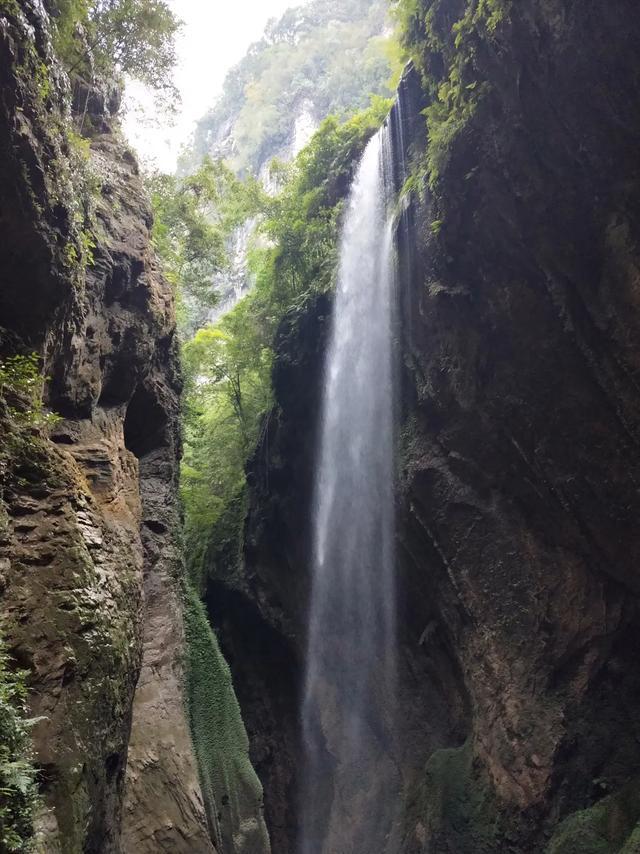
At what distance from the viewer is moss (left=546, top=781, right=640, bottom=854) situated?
7859 mm

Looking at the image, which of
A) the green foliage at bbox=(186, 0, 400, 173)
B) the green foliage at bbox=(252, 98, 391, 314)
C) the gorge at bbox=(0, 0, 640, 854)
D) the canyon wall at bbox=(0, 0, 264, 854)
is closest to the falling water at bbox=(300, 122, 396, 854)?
the gorge at bbox=(0, 0, 640, 854)

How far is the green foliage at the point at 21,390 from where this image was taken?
5.89 metres

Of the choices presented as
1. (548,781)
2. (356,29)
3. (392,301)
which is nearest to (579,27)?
(392,301)

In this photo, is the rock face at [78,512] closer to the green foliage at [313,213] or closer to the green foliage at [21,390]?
the green foliage at [21,390]

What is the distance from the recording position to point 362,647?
48.4 ft

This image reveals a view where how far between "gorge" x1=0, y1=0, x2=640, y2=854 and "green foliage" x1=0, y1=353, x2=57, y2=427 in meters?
0.03

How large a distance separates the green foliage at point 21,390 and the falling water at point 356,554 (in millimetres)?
8370

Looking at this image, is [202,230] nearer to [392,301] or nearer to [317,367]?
[317,367]

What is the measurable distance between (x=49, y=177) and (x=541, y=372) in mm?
7506

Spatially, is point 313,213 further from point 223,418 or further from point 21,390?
point 21,390

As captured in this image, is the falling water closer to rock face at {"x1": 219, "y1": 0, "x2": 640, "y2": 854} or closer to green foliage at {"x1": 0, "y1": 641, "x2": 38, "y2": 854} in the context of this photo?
rock face at {"x1": 219, "y1": 0, "x2": 640, "y2": 854}

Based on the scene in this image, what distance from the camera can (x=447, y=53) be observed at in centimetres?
1041

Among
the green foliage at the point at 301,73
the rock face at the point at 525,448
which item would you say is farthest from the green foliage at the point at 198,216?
the green foliage at the point at 301,73

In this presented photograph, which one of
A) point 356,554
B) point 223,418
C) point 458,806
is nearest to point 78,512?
point 458,806
